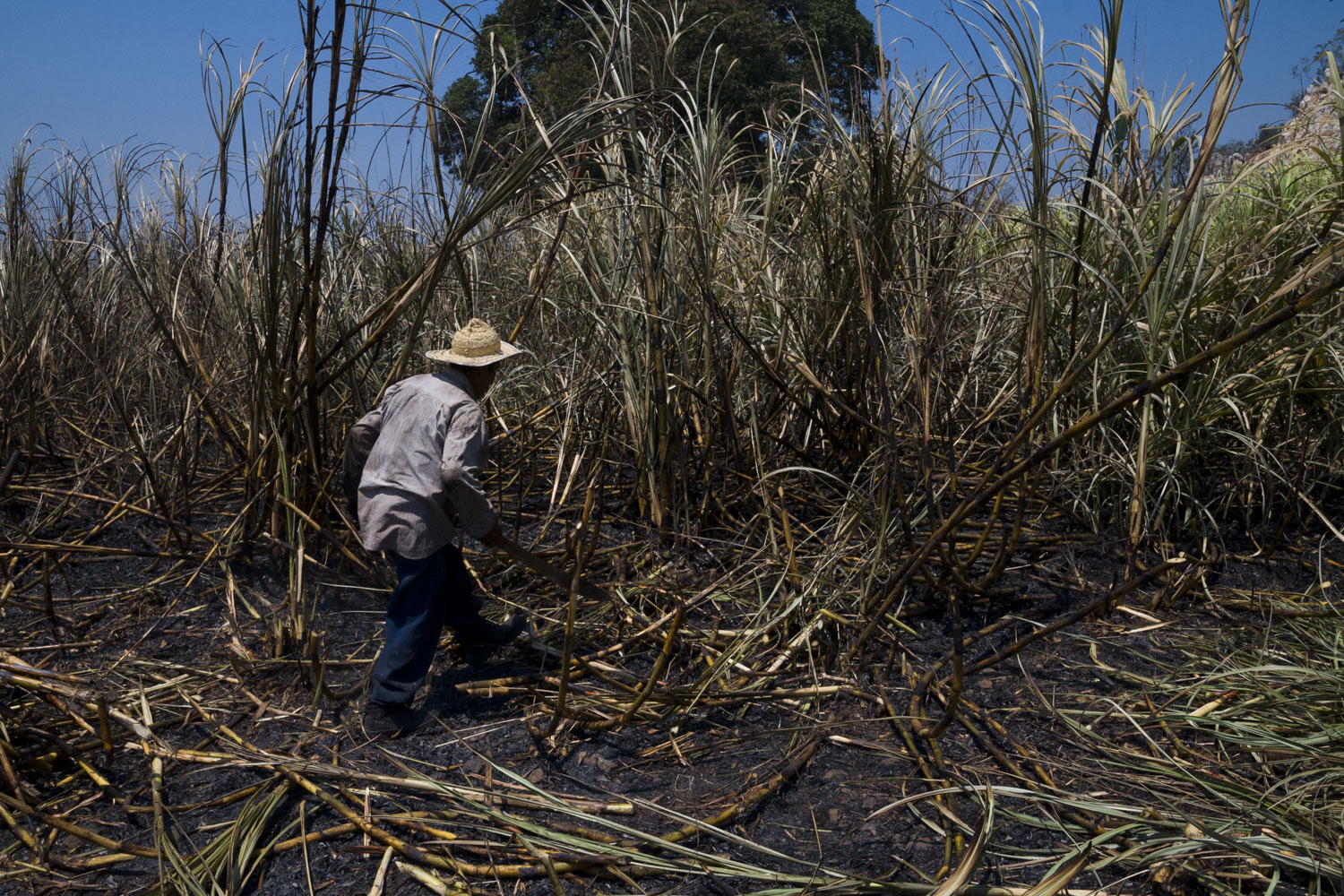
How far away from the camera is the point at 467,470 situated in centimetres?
229

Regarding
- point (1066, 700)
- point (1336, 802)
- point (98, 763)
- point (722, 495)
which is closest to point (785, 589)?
point (722, 495)

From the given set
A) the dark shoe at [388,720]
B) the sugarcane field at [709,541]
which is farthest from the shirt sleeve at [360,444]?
the dark shoe at [388,720]

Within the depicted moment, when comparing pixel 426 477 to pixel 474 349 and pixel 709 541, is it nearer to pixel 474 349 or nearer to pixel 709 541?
pixel 474 349

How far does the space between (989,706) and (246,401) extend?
246cm

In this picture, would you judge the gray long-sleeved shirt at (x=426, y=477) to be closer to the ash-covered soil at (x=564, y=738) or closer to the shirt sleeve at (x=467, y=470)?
the shirt sleeve at (x=467, y=470)

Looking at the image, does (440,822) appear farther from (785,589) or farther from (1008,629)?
(1008,629)

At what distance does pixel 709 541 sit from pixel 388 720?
117cm

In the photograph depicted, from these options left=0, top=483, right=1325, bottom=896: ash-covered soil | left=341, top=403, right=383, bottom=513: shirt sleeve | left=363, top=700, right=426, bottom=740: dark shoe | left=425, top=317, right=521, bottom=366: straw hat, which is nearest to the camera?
left=0, top=483, right=1325, bottom=896: ash-covered soil

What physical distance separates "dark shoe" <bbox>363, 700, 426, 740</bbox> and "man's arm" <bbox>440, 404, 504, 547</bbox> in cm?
47

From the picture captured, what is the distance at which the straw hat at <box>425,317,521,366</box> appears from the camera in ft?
7.86

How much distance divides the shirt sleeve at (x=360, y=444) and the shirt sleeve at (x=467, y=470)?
27 cm

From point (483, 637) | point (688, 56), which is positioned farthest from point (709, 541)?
point (688, 56)

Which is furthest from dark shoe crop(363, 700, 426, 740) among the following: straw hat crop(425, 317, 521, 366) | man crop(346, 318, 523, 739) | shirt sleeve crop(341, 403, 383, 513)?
straw hat crop(425, 317, 521, 366)

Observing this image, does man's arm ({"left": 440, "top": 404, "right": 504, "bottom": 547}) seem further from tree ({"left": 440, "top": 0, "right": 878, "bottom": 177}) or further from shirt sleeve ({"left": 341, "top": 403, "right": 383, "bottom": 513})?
tree ({"left": 440, "top": 0, "right": 878, "bottom": 177})
